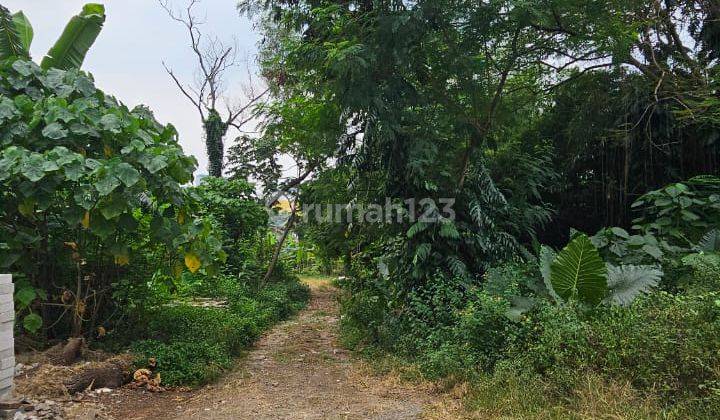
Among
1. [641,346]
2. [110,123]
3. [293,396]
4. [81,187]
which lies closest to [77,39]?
[110,123]

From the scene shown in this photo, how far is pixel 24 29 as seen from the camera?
17.8 feet

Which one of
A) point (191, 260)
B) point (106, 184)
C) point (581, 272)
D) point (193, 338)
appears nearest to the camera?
point (106, 184)

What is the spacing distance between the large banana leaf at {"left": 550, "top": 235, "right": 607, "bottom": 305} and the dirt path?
166 cm

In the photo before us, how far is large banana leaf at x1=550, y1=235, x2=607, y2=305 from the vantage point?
4527 millimetres

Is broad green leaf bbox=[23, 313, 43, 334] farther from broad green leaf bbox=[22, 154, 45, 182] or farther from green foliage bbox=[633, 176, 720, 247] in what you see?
green foliage bbox=[633, 176, 720, 247]

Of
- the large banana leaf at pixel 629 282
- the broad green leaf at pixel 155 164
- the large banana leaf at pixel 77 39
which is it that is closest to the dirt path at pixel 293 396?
the large banana leaf at pixel 629 282

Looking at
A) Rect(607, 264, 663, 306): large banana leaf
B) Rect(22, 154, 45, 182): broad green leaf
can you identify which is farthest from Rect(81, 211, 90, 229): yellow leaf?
Rect(607, 264, 663, 306): large banana leaf

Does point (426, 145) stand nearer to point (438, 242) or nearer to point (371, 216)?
point (438, 242)

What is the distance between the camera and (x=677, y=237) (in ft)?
19.6

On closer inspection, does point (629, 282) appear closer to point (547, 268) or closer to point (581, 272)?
point (581, 272)

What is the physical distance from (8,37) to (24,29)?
40 cm

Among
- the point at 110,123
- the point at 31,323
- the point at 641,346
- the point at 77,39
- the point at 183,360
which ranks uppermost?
the point at 77,39

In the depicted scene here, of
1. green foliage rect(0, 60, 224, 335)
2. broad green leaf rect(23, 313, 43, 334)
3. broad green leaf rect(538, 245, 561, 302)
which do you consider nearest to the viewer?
green foliage rect(0, 60, 224, 335)

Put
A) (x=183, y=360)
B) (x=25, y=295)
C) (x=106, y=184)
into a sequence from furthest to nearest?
(x=183, y=360), (x=25, y=295), (x=106, y=184)
